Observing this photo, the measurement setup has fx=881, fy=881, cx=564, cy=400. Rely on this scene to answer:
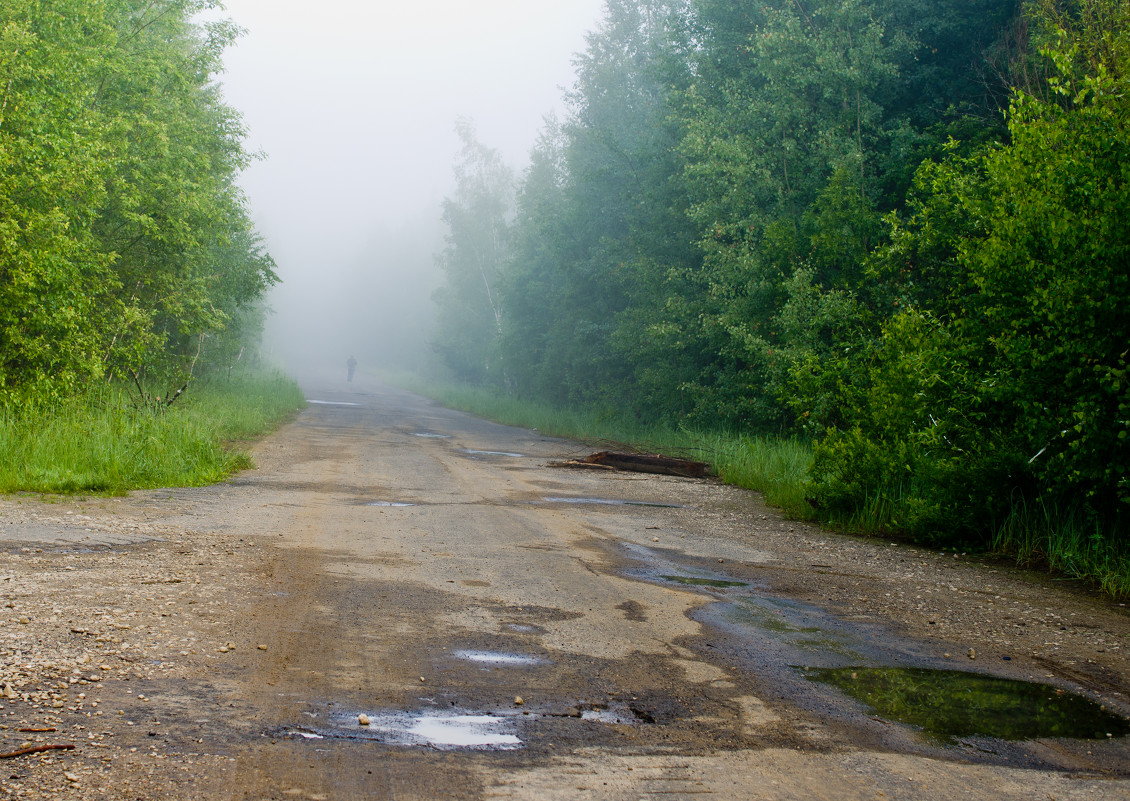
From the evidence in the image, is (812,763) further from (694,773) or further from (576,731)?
(576,731)

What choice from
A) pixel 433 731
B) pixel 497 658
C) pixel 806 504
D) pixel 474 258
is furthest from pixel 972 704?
pixel 474 258

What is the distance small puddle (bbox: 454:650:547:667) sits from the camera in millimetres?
4848

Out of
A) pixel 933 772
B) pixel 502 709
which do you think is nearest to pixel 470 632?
pixel 502 709

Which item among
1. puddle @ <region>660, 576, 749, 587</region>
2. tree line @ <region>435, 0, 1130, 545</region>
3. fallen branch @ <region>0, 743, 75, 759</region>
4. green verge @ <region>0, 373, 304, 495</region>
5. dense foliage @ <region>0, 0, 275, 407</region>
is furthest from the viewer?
dense foliage @ <region>0, 0, 275, 407</region>

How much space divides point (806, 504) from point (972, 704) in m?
7.18

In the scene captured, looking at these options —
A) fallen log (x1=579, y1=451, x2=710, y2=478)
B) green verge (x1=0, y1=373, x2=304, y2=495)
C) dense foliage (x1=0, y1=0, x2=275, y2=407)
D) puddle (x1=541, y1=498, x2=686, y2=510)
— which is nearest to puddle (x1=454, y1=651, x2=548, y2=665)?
puddle (x1=541, y1=498, x2=686, y2=510)

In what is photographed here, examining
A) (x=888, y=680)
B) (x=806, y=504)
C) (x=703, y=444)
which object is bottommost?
(x=888, y=680)

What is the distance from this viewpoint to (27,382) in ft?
43.7

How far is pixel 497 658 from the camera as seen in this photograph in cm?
492

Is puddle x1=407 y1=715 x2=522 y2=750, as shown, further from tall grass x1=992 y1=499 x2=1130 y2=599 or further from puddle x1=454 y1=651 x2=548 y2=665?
tall grass x1=992 y1=499 x2=1130 y2=599

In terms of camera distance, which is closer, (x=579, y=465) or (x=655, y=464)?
(x=655, y=464)

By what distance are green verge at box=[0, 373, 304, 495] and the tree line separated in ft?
28.7

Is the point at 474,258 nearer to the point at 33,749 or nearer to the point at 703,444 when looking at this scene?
the point at 703,444

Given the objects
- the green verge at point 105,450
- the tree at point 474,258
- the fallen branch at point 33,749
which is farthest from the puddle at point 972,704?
the tree at point 474,258
